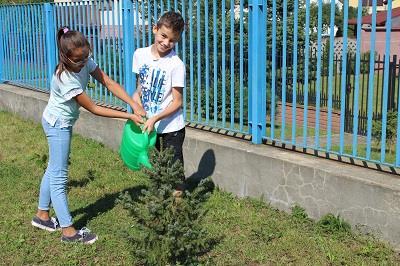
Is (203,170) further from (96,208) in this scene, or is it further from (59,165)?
(59,165)

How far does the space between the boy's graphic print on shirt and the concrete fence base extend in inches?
43.7

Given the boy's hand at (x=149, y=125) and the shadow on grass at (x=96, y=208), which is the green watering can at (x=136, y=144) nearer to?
the boy's hand at (x=149, y=125)

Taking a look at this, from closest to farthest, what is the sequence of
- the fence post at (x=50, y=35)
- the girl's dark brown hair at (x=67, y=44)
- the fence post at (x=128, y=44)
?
the girl's dark brown hair at (x=67, y=44), the fence post at (x=128, y=44), the fence post at (x=50, y=35)

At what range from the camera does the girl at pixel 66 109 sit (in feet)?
12.4

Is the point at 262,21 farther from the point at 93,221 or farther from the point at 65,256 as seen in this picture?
the point at 65,256

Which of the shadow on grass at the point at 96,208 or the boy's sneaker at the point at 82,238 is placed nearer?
the boy's sneaker at the point at 82,238

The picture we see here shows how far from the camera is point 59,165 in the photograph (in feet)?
13.2

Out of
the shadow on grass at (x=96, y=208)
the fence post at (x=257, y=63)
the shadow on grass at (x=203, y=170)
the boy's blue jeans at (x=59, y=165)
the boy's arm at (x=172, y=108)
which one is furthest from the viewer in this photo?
the shadow on grass at (x=203, y=170)

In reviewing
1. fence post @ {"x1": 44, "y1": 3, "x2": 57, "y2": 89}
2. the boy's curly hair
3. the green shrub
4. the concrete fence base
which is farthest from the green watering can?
fence post @ {"x1": 44, "y1": 3, "x2": 57, "y2": 89}

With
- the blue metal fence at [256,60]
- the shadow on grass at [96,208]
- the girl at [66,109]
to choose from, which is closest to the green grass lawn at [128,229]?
the shadow on grass at [96,208]

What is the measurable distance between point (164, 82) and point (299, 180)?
1333 mm

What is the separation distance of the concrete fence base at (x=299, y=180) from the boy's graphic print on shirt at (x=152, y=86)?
A: 1109 millimetres

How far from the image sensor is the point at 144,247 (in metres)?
3.41

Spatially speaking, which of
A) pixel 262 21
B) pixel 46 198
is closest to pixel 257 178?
pixel 262 21
